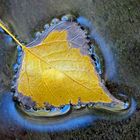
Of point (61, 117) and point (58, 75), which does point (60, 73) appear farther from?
point (61, 117)

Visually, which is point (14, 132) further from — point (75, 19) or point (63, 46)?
point (75, 19)

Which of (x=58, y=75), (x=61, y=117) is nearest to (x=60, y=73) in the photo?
(x=58, y=75)

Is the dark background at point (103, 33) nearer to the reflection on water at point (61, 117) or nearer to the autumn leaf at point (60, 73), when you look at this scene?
the reflection on water at point (61, 117)

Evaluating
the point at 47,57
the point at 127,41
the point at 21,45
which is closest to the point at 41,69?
the point at 47,57

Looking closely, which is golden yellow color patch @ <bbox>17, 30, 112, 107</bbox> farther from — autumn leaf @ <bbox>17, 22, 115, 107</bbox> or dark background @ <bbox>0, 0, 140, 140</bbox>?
Answer: dark background @ <bbox>0, 0, 140, 140</bbox>

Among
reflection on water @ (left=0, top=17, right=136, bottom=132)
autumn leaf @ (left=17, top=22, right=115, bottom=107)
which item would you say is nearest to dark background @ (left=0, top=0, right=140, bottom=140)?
reflection on water @ (left=0, top=17, right=136, bottom=132)
